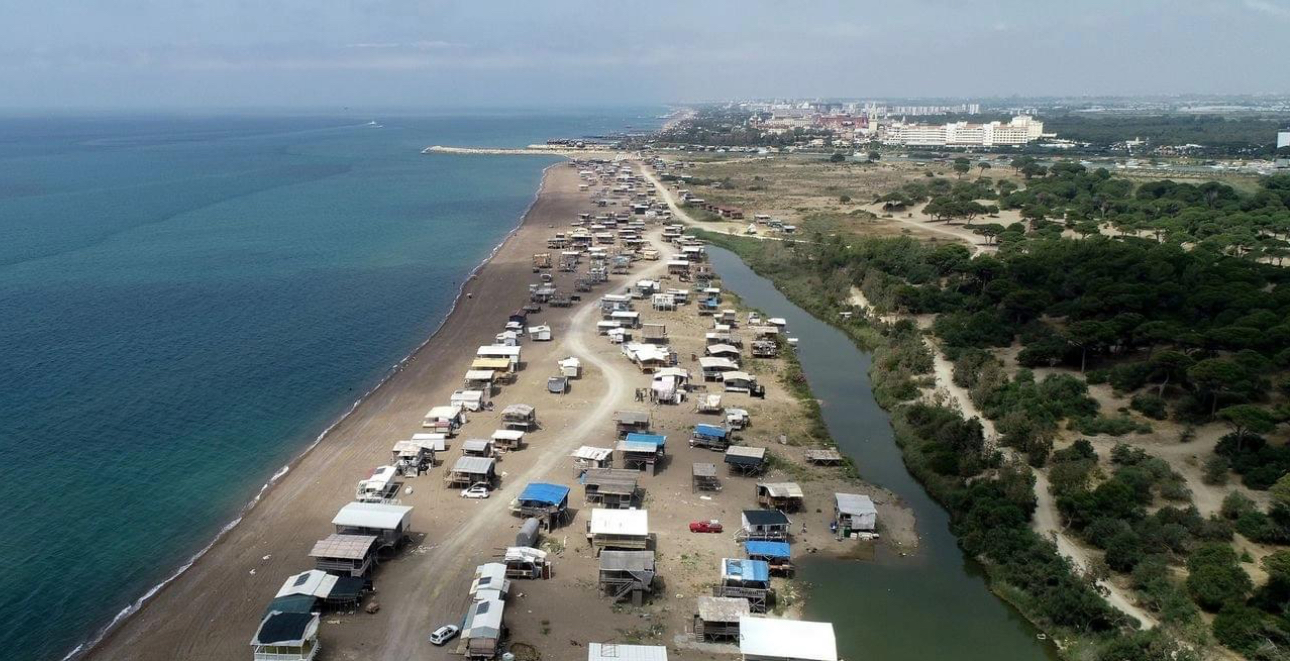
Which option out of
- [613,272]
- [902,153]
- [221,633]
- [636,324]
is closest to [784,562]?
[221,633]

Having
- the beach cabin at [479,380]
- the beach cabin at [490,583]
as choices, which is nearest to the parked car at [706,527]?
the beach cabin at [490,583]

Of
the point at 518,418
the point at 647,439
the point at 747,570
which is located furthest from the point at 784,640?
the point at 518,418

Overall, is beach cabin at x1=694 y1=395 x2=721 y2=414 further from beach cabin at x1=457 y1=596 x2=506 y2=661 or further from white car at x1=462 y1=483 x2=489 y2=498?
beach cabin at x1=457 y1=596 x2=506 y2=661

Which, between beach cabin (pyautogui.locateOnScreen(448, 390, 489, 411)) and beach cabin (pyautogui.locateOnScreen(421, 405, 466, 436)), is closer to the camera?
beach cabin (pyautogui.locateOnScreen(421, 405, 466, 436))

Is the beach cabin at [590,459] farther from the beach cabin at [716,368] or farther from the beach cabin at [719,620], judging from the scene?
the beach cabin at [716,368]

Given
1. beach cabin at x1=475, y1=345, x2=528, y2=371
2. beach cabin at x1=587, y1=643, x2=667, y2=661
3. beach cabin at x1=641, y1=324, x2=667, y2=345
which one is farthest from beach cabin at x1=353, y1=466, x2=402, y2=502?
beach cabin at x1=641, y1=324, x2=667, y2=345

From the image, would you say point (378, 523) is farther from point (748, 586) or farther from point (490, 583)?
point (748, 586)
